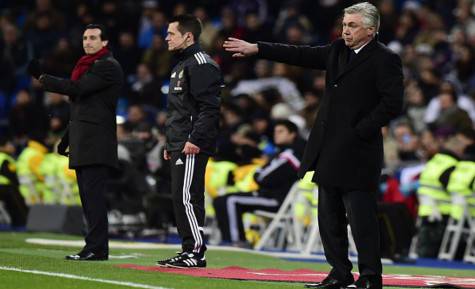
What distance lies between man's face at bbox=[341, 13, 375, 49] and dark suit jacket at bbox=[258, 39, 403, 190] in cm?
9

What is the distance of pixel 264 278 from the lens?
10.8m

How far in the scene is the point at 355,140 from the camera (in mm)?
9508

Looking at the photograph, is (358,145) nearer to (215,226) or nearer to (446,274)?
(446,274)

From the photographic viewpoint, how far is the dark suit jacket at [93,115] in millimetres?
12086

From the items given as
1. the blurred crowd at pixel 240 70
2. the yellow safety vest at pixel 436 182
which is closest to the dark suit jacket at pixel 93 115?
the yellow safety vest at pixel 436 182

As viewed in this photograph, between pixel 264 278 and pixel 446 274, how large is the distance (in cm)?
305

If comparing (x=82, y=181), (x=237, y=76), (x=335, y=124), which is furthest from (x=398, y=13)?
(x=335, y=124)

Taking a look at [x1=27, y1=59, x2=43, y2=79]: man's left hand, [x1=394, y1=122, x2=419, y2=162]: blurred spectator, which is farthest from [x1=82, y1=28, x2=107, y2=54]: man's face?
[x1=394, y1=122, x2=419, y2=162]: blurred spectator

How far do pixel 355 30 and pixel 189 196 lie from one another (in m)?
2.70

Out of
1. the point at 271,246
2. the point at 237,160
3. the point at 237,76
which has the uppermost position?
the point at 237,76

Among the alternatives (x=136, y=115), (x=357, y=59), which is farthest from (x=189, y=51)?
(x=136, y=115)

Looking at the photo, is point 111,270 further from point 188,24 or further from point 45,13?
point 45,13

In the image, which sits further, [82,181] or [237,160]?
[237,160]

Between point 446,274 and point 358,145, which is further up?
point 358,145
